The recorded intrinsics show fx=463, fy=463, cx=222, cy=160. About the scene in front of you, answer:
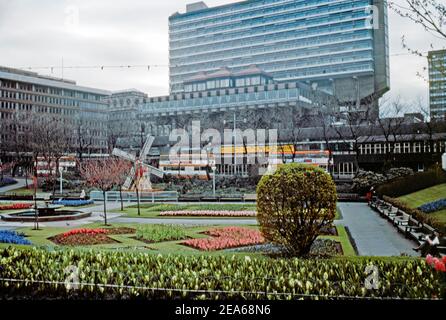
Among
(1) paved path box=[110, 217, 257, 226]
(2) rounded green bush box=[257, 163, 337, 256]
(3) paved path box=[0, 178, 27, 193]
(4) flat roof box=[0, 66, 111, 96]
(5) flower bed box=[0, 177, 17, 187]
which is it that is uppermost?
(4) flat roof box=[0, 66, 111, 96]

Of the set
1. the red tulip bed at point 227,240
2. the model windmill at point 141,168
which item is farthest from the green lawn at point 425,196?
the model windmill at point 141,168

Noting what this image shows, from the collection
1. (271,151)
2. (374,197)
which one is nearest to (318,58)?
(374,197)

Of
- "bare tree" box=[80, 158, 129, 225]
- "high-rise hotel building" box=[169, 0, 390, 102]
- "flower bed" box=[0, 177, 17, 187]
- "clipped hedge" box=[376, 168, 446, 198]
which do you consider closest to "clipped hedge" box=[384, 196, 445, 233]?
"clipped hedge" box=[376, 168, 446, 198]

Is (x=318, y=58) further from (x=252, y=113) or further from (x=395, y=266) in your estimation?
(x=395, y=266)

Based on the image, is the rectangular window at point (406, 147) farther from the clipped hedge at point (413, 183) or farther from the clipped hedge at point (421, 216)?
the clipped hedge at point (421, 216)

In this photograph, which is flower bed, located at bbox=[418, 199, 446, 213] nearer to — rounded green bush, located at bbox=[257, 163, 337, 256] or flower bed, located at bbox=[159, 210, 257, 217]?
flower bed, located at bbox=[159, 210, 257, 217]

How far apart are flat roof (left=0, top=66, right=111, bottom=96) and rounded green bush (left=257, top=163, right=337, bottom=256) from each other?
91.3 feet

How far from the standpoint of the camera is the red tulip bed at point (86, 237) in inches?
496

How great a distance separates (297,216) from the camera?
859 cm

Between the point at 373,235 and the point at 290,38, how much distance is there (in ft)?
51.3

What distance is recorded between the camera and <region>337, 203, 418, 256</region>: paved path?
11.2 metres

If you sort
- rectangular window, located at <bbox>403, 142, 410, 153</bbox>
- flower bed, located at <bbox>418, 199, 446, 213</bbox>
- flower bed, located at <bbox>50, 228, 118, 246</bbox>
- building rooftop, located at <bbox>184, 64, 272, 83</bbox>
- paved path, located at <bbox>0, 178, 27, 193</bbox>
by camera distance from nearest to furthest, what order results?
flower bed, located at <bbox>50, 228, 118, 246</bbox> < flower bed, located at <bbox>418, 199, 446, 213</bbox> < building rooftop, located at <bbox>184, 64, 272, 83</bbox> < rectangular window, located at <bbox>403, 142, 410, 153</bbox> < paved path, located at <bbox>0, 178, 27, 193</bbox>

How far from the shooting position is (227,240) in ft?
41.0
